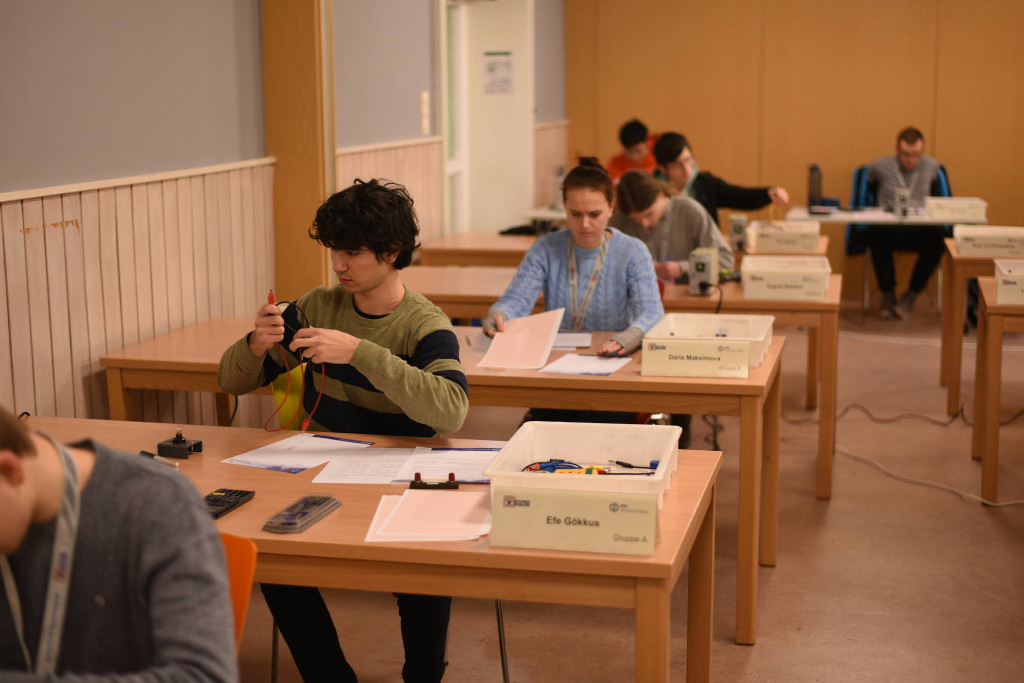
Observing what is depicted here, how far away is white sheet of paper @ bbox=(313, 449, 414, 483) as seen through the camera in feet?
6.81

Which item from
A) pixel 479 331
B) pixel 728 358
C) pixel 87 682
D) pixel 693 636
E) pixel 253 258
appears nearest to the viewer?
pixel 87 682

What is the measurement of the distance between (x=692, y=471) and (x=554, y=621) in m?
1.12

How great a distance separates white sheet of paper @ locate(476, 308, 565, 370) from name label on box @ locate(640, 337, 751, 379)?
12.9 inches

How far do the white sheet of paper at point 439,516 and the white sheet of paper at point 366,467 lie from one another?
0.13m

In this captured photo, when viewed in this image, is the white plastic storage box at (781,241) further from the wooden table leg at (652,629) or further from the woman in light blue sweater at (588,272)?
the wooden table leg at (652,629)

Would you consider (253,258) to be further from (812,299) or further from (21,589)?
(21,589)

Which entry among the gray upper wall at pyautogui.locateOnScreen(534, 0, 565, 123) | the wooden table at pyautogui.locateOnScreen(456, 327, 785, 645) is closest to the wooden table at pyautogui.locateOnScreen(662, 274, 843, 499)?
the wooden table at pyautogui.locateOnScreen(456, 327, 785, 645)

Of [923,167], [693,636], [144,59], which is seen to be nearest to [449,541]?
[693,636]

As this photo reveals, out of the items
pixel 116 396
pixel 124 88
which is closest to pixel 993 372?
pixel 116 396

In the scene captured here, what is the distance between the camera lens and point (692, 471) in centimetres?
209

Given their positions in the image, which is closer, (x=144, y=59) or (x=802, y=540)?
(x=144, y=59)

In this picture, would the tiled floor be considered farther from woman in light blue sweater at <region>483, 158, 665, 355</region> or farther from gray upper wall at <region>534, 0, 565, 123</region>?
gray upper wall at <region>534, 0, 565, 123</region>

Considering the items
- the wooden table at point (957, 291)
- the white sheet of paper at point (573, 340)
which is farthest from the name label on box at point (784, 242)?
the white sheet of paper at point (573, 340)

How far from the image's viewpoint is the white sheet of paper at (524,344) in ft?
10.1
